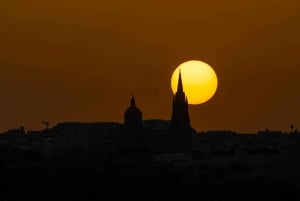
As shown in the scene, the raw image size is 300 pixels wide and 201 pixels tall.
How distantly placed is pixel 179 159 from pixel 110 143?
1723cm

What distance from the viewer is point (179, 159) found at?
148 meters

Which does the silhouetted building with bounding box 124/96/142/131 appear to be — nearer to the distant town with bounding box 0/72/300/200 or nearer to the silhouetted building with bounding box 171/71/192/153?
the distant town with bounding box 0/72/300/200

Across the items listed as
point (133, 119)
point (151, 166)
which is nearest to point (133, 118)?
point (133, 119)

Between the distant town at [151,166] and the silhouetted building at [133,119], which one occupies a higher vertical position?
the silhouetted building at [133,119]

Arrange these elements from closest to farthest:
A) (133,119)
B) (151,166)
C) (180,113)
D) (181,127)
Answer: (151,166), (180,113), (181,127), (133,119)

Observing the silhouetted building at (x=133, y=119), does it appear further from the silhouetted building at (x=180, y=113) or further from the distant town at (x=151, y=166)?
the silhouetted building at (x=180, y=113)

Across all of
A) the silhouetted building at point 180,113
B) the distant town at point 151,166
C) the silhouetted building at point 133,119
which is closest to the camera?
the distant town at point 151,166

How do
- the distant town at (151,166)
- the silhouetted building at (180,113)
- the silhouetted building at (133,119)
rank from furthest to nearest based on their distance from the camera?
the silhouetted building at (133,119)
the silhouetted building at (180,113)
the distant town at (151,166)

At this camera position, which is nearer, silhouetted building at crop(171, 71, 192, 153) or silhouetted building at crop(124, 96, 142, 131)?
silhouetted building at crop(171, 71, 192, 153)

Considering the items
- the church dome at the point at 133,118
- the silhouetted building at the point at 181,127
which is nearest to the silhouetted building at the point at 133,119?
the church dome at the point at 133,118

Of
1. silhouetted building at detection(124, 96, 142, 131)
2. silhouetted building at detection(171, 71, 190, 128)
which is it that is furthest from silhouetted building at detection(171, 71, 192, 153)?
silhouetted building at detection(124, 96, 142, 131)

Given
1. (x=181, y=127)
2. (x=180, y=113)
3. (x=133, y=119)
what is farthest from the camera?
(x=133, y=119)

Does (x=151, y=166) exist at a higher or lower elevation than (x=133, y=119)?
lower

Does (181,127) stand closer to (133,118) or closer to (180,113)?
(180,113)
